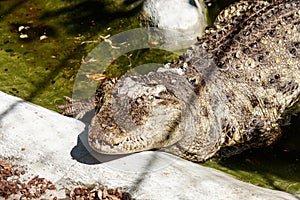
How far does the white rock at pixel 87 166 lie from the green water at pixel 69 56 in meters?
0.73

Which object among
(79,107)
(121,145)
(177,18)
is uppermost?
(177,18)

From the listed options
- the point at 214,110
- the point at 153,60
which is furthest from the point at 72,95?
the point at 214,110

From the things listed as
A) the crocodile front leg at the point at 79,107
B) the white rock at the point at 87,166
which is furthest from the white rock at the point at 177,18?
the white rock at the point at 87,166

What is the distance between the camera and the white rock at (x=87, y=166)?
11.6ft

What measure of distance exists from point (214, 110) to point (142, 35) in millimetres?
1624

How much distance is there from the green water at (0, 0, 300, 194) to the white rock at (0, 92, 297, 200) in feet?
2.40

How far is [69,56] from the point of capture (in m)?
5.77

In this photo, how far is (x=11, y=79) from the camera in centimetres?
534

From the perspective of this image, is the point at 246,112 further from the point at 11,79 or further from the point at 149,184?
the point at 11,79

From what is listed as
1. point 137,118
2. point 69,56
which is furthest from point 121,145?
point 69,56

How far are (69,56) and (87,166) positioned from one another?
2292mm

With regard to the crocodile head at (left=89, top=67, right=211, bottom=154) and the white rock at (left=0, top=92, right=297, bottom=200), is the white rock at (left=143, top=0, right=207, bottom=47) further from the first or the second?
the white rock at (left=0, top=92, right=297, bottom=200)

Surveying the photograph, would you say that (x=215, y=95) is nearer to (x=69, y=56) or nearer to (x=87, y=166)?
(x=87, y=166)

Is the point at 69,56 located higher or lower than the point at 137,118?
lower
